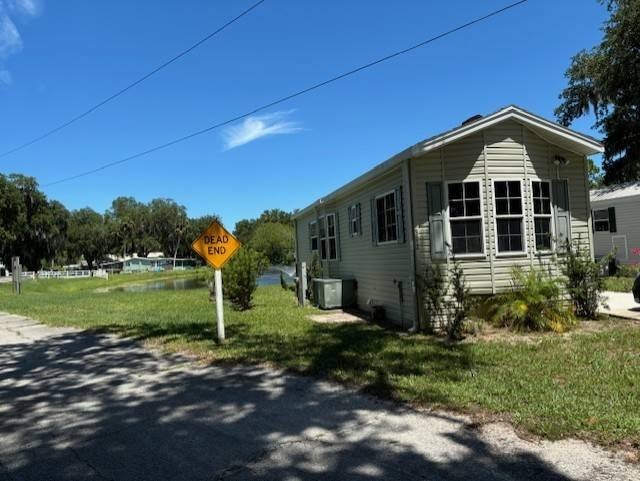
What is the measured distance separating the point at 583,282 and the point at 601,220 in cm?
1379

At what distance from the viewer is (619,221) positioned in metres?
20.7

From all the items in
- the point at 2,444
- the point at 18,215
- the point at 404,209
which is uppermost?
the point at 18,215

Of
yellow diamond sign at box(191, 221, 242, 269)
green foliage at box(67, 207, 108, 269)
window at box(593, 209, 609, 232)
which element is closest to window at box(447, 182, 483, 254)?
yellow diamond sign at box(191, 221, 242, 269)

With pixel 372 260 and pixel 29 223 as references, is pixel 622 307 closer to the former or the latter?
pixel 372 260

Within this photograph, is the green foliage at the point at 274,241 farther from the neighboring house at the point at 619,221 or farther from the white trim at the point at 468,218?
the white trim at the point at 468,218

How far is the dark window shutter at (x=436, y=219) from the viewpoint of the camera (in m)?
9.45

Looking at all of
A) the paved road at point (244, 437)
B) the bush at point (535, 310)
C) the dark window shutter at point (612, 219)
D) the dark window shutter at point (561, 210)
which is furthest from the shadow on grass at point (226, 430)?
the dark window shutter at point (612, 219)

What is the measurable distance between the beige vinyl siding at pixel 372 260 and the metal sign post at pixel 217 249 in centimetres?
324

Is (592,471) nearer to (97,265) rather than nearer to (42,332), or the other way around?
(42,332)

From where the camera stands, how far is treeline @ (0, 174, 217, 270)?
57.6 meters

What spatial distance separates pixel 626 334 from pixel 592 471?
213 inches

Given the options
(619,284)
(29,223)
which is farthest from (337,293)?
(29,223)

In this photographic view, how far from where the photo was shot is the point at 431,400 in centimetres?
514

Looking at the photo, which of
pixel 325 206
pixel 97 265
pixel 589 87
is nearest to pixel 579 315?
pixel 325 206
